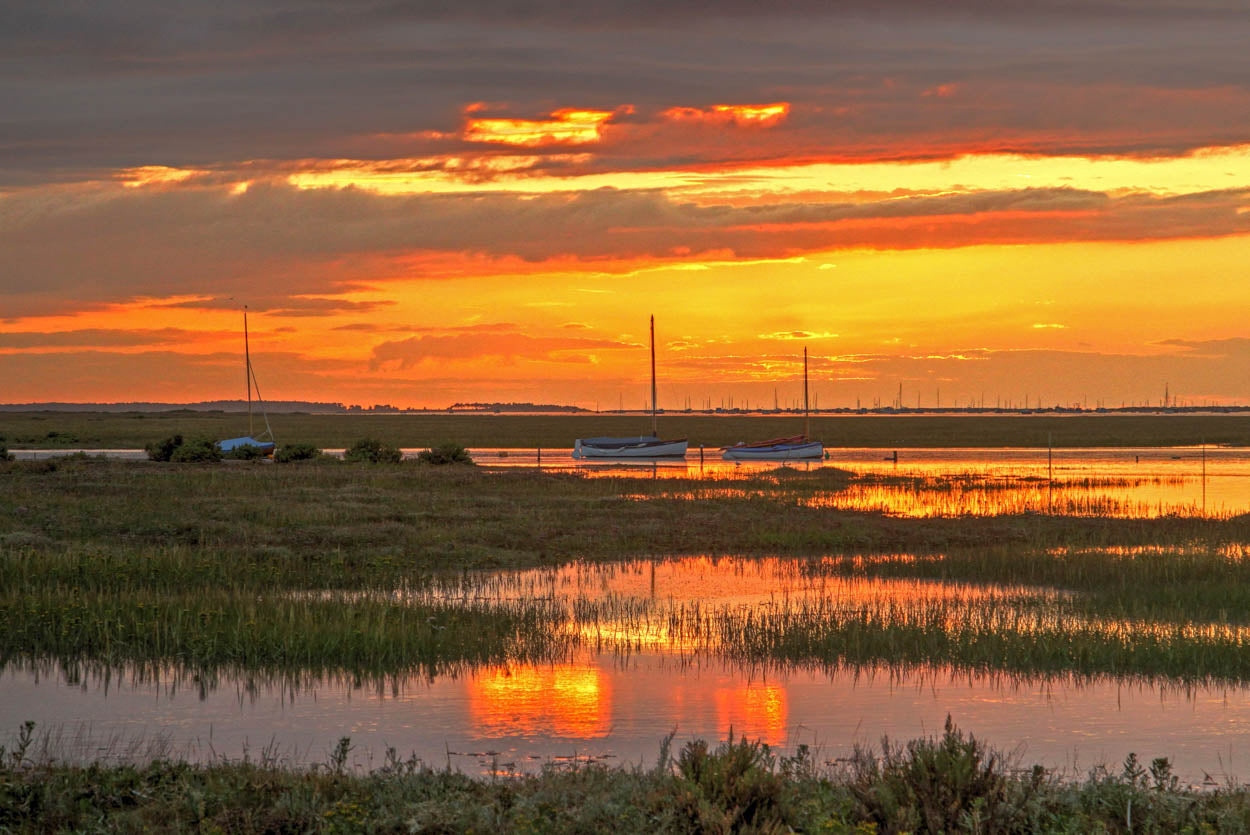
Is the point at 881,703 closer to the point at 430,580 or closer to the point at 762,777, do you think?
the point at 762,777

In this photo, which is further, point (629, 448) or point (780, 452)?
point (629, 448)

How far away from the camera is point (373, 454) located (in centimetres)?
5875

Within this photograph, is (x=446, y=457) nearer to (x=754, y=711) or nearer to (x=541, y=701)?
(x=541, y=701)

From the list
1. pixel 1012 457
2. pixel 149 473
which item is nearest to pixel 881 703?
pixel 149 473

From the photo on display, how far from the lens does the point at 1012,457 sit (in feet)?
251

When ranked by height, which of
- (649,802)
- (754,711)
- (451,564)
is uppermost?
(649,802)

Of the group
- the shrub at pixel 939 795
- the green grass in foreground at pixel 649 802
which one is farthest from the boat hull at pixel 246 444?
the shrub at pixel 939 795

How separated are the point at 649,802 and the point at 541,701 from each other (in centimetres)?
558

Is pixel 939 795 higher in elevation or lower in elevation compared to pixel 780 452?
lower

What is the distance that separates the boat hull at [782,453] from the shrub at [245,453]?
93.7ft

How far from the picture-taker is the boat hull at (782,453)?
72312mm

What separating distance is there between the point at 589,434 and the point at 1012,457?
6706 cm

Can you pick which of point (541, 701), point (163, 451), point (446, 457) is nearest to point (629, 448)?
point (446, 457)

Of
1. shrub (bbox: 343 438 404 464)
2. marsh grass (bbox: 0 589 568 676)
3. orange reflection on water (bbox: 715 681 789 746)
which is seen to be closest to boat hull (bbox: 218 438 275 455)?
shrub (bbox: 343 438 404 464)
